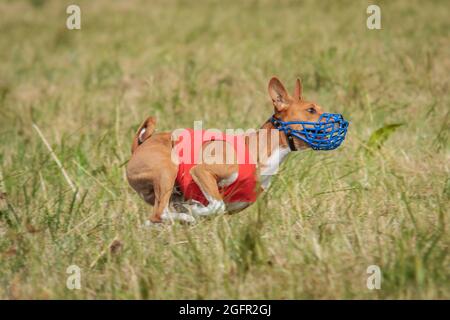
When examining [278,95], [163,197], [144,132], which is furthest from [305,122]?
[144,132]

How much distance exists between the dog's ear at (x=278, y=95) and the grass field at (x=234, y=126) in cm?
57

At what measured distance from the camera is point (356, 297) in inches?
144

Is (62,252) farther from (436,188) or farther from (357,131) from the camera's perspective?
(357,131)

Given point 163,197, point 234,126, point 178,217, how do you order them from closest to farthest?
point 163,197 → point 178,217 → point 234,126

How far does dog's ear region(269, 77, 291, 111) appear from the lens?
440 centimetres

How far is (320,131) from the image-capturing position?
4289 mm

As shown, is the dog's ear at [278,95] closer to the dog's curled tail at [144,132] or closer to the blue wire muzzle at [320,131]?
the blue wire muzzle at [320,131]

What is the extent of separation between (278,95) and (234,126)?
2.04 m

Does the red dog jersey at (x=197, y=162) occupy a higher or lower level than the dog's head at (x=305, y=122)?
lower

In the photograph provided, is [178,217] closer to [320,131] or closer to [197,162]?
[197,162]

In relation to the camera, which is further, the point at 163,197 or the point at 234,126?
the point at 234,126

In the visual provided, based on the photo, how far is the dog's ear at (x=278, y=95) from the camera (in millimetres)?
4398

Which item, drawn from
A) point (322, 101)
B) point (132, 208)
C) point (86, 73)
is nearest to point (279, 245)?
point (132, 208)

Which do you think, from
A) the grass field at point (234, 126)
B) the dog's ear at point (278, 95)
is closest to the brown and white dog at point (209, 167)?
the dog's ear at point (278, 95)
